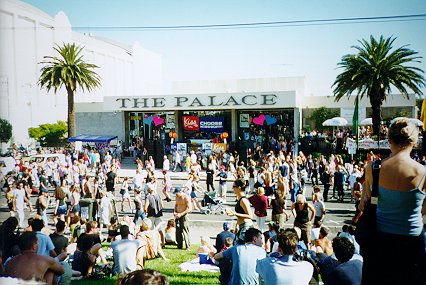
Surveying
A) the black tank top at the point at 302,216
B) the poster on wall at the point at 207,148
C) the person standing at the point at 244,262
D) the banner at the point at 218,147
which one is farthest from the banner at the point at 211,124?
the person standing at the point at 244,262

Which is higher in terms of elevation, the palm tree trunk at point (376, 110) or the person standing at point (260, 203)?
the palm tree trunk at point (376, 110)

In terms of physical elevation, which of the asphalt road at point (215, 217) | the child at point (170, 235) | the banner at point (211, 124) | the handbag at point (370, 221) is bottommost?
the asphalt road at point (215, 217)

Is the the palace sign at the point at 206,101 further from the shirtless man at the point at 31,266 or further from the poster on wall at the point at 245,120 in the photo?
→ the shirtless man at the point at 31,266

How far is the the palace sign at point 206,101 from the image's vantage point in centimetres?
2820

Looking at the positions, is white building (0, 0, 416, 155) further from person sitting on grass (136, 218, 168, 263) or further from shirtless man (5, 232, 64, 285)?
shirtless man (5, 232, 64, 285)

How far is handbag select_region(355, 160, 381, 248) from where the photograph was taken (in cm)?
226

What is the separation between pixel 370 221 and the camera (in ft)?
7.49

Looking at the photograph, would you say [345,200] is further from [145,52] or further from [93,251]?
[145,52]

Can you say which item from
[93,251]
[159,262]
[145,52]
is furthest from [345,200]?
[145,52]

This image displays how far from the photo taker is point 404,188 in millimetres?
2152

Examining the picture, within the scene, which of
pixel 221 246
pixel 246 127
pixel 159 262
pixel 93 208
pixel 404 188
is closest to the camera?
pixel 404 188

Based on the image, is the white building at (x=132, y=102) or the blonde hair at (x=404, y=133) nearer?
the blonde hair at (x=404, y=133)

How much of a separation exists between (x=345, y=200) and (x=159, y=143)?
603 inches

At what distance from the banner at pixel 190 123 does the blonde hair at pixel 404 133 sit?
99.0 ft
